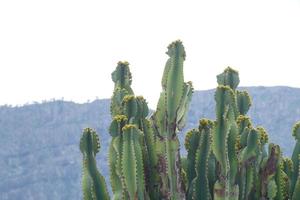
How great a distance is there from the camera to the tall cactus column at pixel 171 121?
726cm

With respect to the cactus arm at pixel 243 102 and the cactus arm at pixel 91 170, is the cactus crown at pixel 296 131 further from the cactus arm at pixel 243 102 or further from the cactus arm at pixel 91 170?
the cactus arm at pixel 91 170

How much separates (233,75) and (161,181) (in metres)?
1.61

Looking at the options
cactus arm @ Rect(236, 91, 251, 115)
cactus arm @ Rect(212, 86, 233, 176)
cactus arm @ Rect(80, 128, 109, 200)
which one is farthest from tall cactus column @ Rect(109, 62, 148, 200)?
cactus arm @ Rect(236, 91, 251, 115)

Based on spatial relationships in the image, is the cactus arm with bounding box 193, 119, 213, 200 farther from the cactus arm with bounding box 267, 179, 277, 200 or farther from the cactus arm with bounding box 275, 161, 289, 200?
the cactus arm with bounding box 275, 161, 289, 200

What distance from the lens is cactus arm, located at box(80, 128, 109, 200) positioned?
7.36 m

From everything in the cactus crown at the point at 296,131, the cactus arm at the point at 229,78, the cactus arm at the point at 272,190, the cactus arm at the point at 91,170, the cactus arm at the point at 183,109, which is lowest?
the cactus arm at the point at 272,190

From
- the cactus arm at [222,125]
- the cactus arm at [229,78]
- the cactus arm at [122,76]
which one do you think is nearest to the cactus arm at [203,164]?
the cactus arm at [222,125]

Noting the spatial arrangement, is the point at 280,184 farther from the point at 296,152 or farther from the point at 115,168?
the point at 115,168

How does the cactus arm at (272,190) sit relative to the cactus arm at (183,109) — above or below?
below

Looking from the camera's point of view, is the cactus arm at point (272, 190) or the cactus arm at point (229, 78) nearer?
the cactus arm at point (272, 190)

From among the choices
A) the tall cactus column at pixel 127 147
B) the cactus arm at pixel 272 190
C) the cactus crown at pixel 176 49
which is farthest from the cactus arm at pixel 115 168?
the cactus arm at pixel 272 190

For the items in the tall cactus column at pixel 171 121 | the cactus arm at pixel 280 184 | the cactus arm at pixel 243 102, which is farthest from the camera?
the cactus arm at pixel 243 102

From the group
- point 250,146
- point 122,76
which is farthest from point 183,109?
point 122,76

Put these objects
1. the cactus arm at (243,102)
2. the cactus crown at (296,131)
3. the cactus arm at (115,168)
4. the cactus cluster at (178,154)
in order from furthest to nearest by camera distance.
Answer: the cactus arm at (243,102) → the cactus crown at (296,131) → the cactus arm at (115,168) → the cactus cluster at (178,154)
